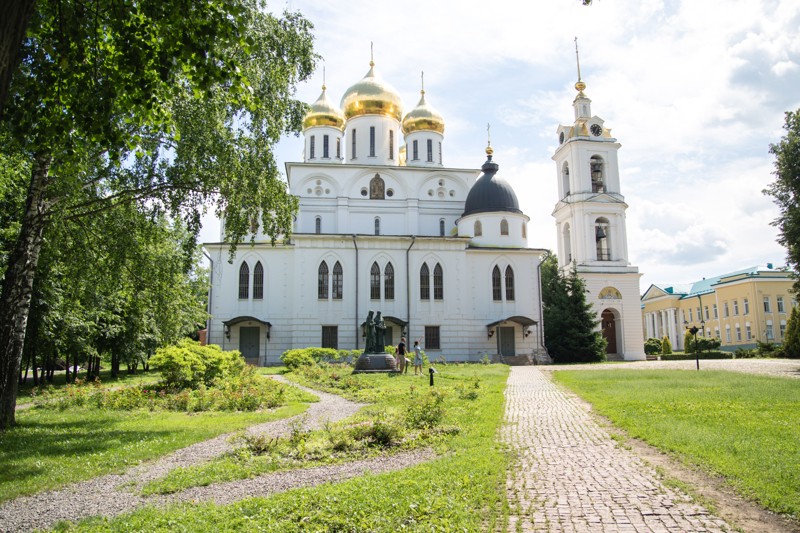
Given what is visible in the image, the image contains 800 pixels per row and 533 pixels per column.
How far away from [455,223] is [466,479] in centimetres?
3139

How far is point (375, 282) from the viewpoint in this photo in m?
32.9

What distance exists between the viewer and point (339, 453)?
8.15 m

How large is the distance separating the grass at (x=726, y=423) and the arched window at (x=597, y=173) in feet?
81.7

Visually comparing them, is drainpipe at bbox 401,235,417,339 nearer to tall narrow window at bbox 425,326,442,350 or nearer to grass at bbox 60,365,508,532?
tall narrow window at bbox 425,326,442,350

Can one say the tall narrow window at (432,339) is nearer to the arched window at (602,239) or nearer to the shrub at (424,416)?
the arched window at (602,239)

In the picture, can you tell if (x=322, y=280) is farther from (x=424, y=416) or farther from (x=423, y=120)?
(x=424, y=416)

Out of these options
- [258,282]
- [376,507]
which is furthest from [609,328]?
[376,507]

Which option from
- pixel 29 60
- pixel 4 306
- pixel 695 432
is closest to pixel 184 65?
pixel 29 60

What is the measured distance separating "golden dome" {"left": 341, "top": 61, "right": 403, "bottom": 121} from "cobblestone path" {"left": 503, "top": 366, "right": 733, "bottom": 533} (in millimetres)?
31372

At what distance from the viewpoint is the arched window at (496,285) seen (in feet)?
113

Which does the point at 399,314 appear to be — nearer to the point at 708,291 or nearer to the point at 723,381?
the point at 723,381

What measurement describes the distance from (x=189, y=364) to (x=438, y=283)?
1945cm

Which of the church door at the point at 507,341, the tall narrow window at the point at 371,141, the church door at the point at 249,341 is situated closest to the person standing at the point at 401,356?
the church door at the point at 249,341

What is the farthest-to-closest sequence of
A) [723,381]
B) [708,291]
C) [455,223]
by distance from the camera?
[708,291] < [455,223] < [723,381]
